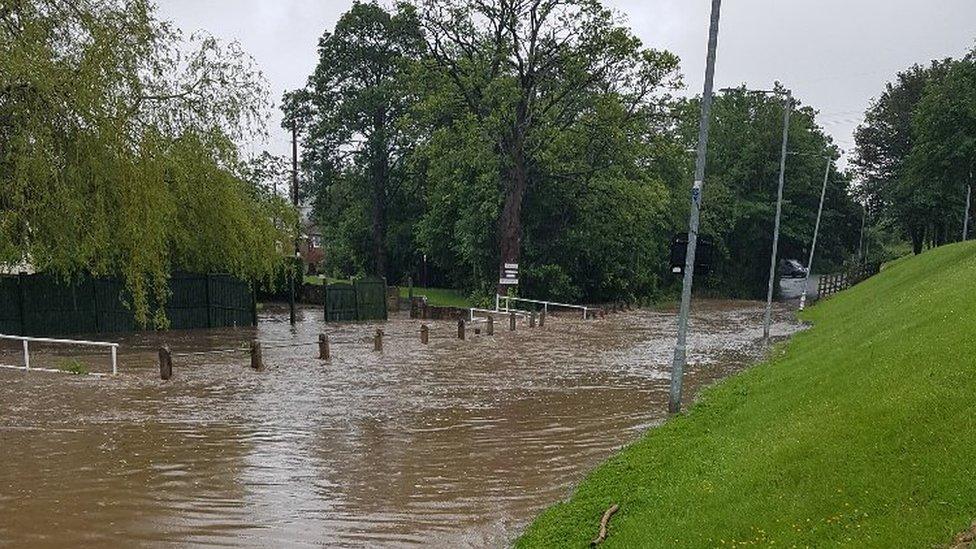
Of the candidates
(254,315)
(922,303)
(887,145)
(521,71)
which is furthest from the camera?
(887,145)

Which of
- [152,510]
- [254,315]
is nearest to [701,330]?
[254,315]

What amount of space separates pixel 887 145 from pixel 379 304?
50.3 m

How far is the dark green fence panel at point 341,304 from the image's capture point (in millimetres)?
37125

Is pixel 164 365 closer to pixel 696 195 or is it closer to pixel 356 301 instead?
pixel 696 195

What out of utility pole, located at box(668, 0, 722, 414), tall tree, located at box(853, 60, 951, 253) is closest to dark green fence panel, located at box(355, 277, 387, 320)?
utility pole, located at box(668, 0, 722, 414)

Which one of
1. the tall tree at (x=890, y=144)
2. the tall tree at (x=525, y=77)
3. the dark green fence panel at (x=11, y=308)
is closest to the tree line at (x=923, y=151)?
the tall tree at (x=890, y=144)

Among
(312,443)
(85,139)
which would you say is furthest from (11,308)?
(312,443)

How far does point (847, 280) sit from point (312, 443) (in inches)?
1879

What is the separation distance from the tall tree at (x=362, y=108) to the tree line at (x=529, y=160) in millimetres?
124

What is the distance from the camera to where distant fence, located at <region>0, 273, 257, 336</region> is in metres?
25.8

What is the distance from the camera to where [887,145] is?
69.2 m

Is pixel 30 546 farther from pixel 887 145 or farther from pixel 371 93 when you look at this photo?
pixel 887 145

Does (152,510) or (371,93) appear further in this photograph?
(371,93)

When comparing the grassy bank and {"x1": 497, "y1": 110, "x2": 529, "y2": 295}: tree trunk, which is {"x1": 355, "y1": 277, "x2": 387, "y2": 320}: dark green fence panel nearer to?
{"x1": 497, "y1": 110, "x2": 529, "y2": 295}: tree trunk
